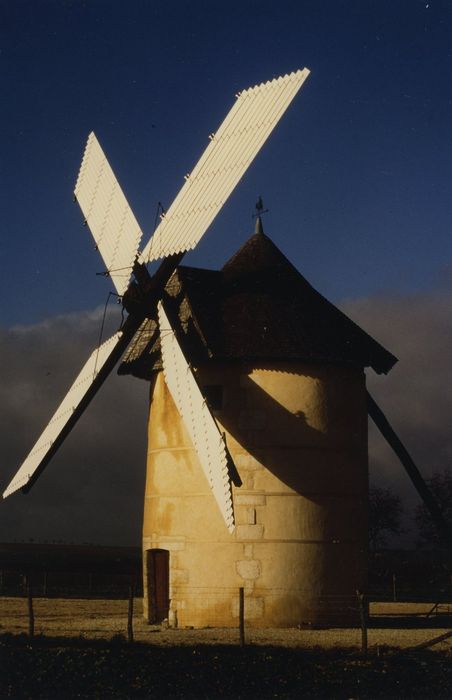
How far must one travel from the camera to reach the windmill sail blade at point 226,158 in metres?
17.3

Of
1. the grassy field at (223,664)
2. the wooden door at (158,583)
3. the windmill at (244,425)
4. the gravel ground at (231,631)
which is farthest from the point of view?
the wooden door at (158,583)

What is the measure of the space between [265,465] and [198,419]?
105 inches

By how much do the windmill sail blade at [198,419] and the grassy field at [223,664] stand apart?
2365mm

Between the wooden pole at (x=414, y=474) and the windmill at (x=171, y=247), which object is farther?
the wooden pole at (x=414, y=474)

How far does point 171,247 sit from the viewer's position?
758 inches

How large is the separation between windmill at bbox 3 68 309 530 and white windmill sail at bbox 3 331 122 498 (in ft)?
0.09

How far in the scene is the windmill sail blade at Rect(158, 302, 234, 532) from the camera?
16.1 m

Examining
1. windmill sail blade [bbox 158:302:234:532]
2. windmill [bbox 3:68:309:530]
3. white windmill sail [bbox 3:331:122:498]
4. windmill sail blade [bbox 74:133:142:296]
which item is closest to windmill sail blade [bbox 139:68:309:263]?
windmill [bbox 3:68:309:530]

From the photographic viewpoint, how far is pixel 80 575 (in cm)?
4344

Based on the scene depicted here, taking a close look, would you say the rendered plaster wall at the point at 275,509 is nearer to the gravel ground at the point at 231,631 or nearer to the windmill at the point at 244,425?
the windmill at the point at 244,425

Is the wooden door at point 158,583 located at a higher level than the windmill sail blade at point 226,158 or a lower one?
lower

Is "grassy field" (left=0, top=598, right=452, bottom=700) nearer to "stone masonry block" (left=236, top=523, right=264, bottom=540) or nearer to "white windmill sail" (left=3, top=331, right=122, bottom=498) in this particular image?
"stone masonry block" (left=236, top=523, right=264, bottom=540)

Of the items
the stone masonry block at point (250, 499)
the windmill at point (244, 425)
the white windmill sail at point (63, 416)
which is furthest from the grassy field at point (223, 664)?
the white windmill sail at point (63, 416)

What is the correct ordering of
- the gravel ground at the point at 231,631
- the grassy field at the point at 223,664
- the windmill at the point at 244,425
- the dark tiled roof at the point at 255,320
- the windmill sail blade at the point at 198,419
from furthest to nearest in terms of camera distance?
the dark tiled roof at the point at 255,320 < the windmill at the point at 244,425 < the gravel ground at the point at 231,631 < the windmill sail blade at the point at 198,419 < the grassy field at the point at 223,664
